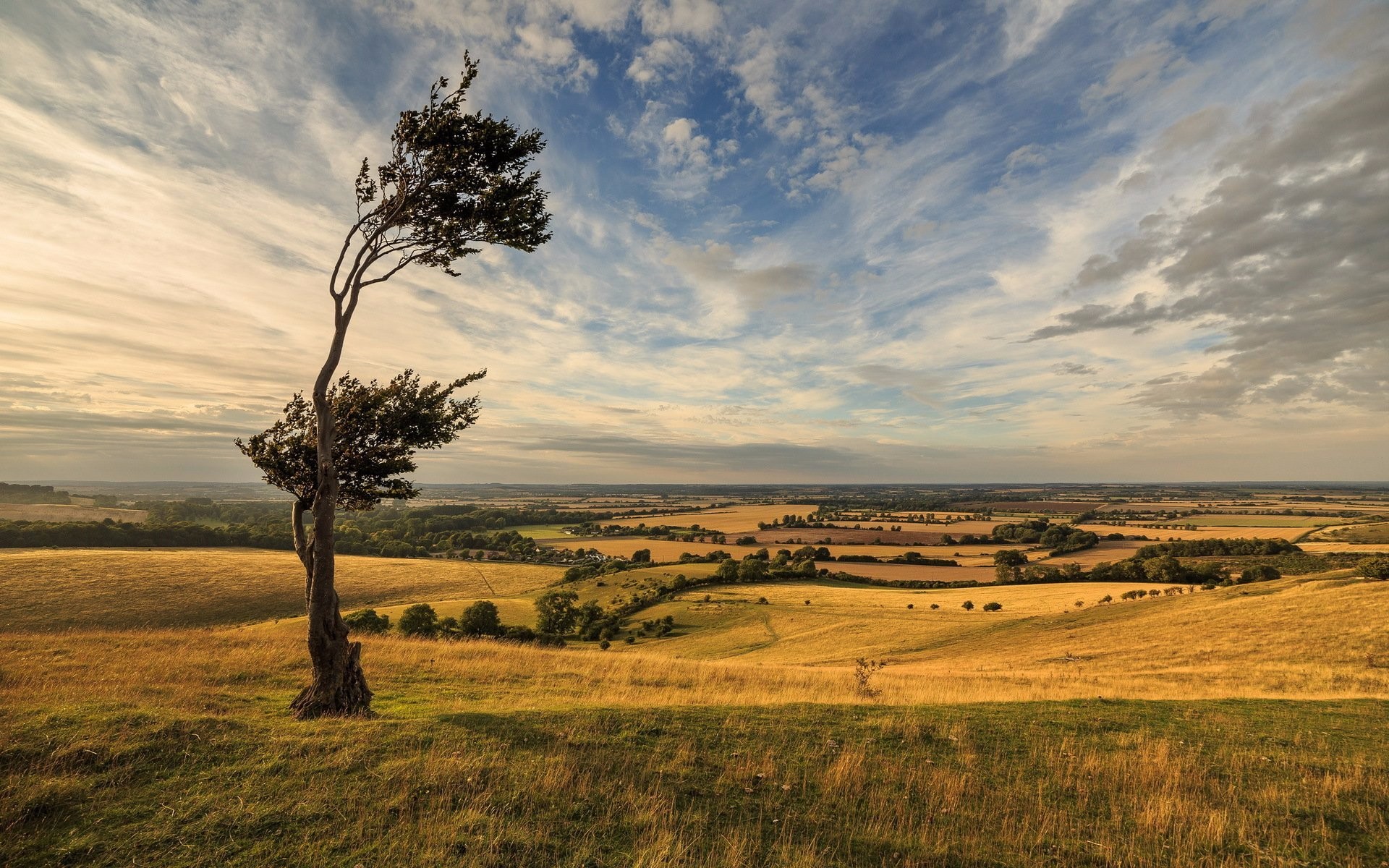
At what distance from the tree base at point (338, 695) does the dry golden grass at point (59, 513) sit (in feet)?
398

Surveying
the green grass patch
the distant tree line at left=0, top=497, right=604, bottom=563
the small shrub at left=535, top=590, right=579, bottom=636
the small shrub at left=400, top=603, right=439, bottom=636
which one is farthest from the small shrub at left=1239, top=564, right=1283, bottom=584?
the distant tree line at left=0, top=497, right=604, bottom=563

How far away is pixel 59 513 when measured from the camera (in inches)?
3922

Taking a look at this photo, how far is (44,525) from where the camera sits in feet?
267

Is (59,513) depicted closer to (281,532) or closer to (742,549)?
(281,532)

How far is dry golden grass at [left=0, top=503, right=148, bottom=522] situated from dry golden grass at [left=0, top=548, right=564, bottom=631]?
32891 mm

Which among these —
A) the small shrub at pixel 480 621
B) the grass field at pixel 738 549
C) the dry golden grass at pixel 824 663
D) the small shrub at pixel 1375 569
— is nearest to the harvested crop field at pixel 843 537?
the grass field at pixel 738 549

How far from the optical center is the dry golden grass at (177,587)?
45.4m

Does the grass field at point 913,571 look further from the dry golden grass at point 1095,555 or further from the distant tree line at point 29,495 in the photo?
the distant tree line at point 29,495

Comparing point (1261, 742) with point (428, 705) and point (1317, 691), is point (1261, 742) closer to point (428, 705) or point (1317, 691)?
point (1317, 691)

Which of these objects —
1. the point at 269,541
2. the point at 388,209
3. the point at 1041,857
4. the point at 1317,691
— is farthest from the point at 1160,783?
the point at 269,541

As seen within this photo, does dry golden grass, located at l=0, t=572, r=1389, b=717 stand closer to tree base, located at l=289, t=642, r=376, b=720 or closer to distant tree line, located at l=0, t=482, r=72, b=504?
tree base, located at l=289, t=642, r=376, b=720

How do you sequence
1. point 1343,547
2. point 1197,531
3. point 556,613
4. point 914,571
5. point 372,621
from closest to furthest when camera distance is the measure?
1. point 372,621
2. point 556,613
3. point 1343,547
4. point 914,571
5. point 1197,531

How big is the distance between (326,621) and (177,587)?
60.7m

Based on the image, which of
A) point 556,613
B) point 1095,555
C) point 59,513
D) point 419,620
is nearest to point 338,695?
point 419,620
